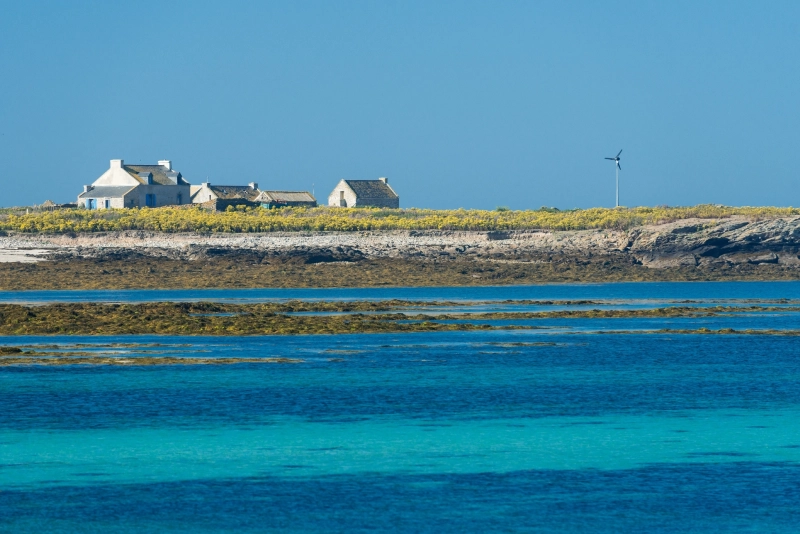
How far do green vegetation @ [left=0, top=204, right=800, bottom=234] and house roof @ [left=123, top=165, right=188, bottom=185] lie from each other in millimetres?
10674

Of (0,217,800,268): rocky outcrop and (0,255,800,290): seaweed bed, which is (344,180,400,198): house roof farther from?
(0,255,800,290): seaweed bed

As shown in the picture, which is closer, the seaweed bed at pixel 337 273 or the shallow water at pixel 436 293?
the shallow water at pixel 436 293

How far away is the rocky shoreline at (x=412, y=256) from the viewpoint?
173 ft

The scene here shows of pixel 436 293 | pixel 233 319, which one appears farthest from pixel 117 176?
pixel 233 319

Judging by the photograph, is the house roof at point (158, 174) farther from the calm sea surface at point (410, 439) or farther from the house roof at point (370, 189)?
the calm sea surface at point (410, 439)

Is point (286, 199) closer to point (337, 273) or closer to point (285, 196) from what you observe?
point (285, 196)

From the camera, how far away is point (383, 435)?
17.3 m

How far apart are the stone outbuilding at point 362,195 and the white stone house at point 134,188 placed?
37.6ft

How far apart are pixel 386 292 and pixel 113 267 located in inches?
504

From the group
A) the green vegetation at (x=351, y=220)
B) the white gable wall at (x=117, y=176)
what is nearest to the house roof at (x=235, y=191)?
the white gable wall at (x=117, y=176)

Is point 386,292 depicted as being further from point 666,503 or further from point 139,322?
point 666,503

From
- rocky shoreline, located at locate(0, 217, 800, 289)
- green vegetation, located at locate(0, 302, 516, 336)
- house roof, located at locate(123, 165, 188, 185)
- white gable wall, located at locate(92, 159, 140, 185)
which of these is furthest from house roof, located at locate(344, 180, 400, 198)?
green vegetation, located at locate(0, 302, 516, 336)

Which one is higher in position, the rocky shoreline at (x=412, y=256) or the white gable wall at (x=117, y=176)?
the white gable wall at (x=117, y=176)

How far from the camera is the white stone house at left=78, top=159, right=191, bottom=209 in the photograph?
271 feet
